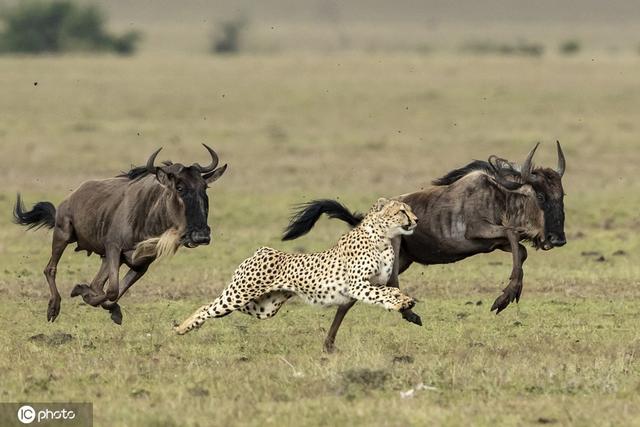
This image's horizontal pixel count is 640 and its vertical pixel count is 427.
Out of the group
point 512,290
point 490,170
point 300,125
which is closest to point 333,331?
point 512,290

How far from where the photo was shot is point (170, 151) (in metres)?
27.3

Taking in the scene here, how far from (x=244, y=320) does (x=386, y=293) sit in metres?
2.60

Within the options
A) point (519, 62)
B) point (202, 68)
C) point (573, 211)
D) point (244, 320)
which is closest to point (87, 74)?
point (202, 68)

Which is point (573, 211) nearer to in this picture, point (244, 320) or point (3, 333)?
point (244, 320)

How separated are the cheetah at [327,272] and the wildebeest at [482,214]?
5.16 feet

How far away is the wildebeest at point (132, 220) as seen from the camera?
1102cm

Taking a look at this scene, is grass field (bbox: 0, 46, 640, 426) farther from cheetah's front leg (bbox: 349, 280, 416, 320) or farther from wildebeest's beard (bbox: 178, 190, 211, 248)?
wildebeest's beard (bbox: 178, 190, 211, 248)

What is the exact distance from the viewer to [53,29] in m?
57.2

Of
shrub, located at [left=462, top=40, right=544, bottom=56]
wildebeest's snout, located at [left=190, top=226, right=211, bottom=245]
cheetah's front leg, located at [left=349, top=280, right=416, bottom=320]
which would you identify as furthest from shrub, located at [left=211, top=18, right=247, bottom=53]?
cheetah's front leg, located at [left=349, top=280, right=416, bottom=320]

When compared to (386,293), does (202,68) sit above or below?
below

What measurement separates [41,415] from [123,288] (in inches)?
157

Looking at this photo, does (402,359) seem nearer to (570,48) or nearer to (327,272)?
(327,272)

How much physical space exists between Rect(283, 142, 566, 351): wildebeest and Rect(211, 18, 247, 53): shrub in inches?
2218

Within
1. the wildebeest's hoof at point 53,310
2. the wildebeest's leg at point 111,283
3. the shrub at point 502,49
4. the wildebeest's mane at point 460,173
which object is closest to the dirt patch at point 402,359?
the wildebeest's leg at point 111,283
